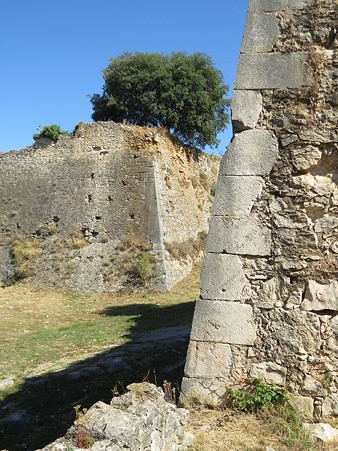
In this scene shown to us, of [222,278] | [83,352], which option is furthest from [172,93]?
[222,278]

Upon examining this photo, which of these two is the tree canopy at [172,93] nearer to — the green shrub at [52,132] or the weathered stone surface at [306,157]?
the green shrub at [52,132]

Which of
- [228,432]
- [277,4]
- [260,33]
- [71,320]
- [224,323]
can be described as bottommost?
[71,320]

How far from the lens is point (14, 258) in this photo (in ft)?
66.6

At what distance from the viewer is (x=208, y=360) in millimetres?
4621

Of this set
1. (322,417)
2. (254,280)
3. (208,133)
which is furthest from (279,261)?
Answer: (208,133)

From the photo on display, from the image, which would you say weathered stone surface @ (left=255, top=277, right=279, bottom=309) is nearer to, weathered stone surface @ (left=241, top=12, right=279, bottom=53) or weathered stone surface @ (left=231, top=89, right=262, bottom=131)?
weathered stone surface @ (left=231, top=89, right=262, bottom=131)

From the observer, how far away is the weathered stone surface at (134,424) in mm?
3425

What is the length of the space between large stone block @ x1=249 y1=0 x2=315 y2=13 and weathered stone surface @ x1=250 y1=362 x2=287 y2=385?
3.30 metres

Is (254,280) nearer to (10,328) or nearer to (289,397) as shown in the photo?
(289,397)

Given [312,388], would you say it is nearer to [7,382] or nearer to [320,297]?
[320,297]

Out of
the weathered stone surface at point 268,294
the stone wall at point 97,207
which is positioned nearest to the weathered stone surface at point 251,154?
the weathered stone surface at point 268,294

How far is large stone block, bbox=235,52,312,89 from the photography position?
4.64 metres

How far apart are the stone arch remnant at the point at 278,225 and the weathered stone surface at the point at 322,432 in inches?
7.4

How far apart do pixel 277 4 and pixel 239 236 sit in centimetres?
222
